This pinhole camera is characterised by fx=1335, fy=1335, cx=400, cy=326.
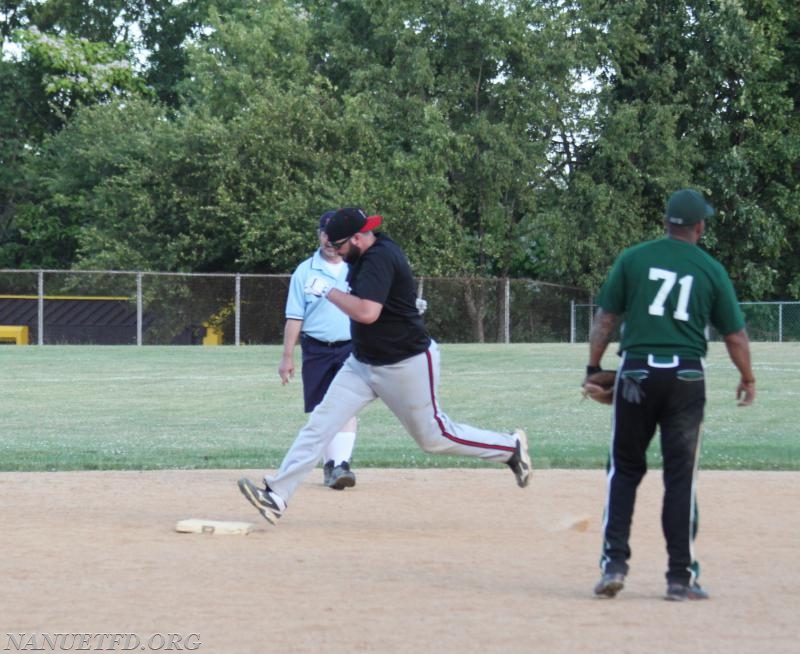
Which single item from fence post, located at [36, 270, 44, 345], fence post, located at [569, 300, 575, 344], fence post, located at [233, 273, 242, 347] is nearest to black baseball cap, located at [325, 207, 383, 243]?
fence post, located at [233, 273, 242, 347]

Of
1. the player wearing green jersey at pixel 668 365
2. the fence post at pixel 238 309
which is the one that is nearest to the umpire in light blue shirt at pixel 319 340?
the player wearing green jersey at pixel 668 365

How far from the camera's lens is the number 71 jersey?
584cm

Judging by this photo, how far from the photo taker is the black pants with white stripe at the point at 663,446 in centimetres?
588

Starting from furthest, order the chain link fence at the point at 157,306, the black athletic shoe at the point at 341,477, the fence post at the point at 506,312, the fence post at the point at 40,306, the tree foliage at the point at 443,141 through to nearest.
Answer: the tree foliage at the point at 443,141 → the fence post at the point at 506,312 → the chain link fence at the point at 157,306 → the fence post at the point at 40,306 → the black athletic shoe at the point at 341,477

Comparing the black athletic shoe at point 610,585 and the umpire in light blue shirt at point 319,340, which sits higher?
the umpire in light blue shirt at point 319,340

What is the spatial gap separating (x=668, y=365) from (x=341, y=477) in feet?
14.1

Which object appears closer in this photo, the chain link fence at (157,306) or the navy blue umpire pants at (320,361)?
the navy blue umpire pants at (320,361)

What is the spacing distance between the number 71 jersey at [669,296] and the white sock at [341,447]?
13.5ft

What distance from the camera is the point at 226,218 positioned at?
134 feet

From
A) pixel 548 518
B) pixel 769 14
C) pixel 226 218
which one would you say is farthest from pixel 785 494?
pixel 769 14

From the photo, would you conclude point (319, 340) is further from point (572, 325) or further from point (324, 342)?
point (572, 325)

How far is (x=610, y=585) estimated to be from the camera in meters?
5.85

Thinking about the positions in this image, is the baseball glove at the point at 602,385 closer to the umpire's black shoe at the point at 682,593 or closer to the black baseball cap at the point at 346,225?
the umpire's black shoe at the point at 682,593

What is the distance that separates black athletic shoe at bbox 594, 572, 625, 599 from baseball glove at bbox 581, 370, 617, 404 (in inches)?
31.5
